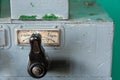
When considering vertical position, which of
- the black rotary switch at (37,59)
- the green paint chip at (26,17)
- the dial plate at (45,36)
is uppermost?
the green paint chip at (26,17)

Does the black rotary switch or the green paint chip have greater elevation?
the green paint chip

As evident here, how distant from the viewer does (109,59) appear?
2.05 ft

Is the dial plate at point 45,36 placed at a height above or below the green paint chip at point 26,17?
below

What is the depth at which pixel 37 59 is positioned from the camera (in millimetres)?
564

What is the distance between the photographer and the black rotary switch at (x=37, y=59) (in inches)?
21.8

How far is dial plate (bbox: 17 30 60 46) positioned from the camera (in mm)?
601

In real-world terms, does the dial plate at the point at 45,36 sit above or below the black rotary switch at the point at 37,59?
above

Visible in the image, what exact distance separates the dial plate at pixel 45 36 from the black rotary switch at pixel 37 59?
40 millimetres

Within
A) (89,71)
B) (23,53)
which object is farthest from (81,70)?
(23,53)

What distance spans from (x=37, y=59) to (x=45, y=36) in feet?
0.21

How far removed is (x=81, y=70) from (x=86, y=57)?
35mm

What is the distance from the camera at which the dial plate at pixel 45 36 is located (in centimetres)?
60

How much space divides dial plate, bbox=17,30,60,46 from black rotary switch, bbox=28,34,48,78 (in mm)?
40

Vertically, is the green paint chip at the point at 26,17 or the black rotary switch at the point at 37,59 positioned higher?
the green paint chip at the point at 26,17
